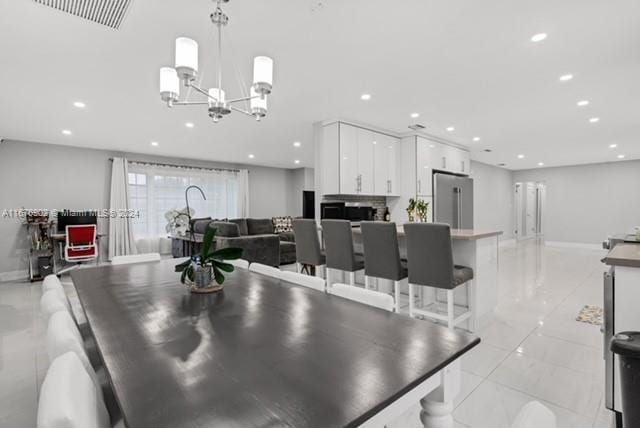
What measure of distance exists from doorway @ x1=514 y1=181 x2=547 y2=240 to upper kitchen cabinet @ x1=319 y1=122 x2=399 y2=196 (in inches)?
286

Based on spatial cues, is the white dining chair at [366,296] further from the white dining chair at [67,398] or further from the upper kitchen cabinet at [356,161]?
the upper kitchen cabinet at [356,161]

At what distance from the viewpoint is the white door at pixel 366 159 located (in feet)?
15.6

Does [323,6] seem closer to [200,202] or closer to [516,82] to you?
[516,82]

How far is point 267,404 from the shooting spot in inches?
27.0

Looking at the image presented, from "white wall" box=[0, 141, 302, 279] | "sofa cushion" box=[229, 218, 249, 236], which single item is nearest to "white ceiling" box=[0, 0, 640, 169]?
"white wall" box=[0, 141, 302, 279]

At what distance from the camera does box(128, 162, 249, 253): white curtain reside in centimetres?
703

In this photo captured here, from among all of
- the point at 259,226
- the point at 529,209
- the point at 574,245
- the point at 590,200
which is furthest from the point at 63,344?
the point at 529,209

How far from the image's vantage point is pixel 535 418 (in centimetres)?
55

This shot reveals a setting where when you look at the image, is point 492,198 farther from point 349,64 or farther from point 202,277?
point 202,277

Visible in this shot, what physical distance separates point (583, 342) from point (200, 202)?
773cm

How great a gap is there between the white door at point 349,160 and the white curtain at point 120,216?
16.6ft

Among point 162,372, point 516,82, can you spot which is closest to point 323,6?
point 162,372

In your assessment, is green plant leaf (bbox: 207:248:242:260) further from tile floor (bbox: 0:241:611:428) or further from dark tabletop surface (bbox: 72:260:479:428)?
tile floor (bbox: 0:241:611:428)

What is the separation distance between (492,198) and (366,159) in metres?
6.31
